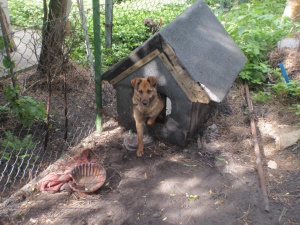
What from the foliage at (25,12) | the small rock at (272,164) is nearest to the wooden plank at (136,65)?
the small rock at (272,164)

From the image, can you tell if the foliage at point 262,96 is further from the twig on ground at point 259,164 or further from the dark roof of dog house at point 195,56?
the dark roof of dog house at point 195,56

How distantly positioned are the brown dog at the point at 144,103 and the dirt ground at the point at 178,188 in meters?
0.36

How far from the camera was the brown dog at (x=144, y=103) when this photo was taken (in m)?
3.57

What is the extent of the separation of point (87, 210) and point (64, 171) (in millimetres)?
759

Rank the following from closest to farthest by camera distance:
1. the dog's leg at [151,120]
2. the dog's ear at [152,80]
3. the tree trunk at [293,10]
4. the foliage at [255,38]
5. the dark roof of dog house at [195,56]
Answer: the dark roof of dog house at [195,56]
the dog's ear at [152,80]
the dog's leg at [151,120]
the foliage at [255,38]
the tree trunk at [293,10]

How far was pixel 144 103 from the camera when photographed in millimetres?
3592

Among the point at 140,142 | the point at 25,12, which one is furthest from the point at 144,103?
the point at 25,12

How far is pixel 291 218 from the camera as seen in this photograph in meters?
2.91

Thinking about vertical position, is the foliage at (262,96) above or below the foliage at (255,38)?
below

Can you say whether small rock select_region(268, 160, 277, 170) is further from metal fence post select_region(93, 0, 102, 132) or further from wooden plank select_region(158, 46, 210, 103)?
metal fence post select_region(93, 0, 102, 132)

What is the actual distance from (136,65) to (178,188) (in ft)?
5.57

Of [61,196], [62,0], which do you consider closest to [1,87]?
[62,0]

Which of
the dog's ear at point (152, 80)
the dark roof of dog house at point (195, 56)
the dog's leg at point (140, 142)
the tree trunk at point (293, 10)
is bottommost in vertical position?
the dog's leg at point (140, 142)

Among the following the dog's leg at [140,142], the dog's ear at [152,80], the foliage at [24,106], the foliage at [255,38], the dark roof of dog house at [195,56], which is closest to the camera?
the dark roof of dog house at [195,56]
